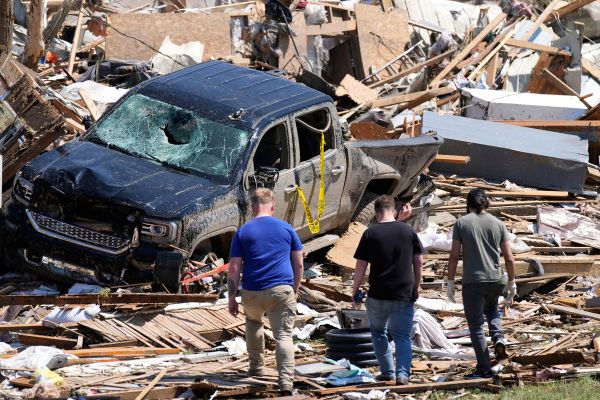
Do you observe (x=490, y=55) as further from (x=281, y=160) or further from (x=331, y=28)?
(x=281, y=160)

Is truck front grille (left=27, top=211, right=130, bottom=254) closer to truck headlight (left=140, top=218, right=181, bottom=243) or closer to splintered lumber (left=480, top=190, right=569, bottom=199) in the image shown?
truck headlight (left=140, top=218, right=181, bottom=243)

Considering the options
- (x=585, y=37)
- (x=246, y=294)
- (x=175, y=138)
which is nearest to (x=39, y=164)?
(x=175, y=138)

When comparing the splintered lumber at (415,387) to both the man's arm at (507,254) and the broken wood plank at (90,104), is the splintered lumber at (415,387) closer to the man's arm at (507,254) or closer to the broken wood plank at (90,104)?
the man's arm at (507,254)

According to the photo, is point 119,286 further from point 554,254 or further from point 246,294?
point 554,254

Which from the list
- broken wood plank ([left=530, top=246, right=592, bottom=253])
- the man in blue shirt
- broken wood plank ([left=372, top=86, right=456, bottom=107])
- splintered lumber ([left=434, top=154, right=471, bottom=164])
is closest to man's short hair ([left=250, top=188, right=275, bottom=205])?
the man in blue shirt

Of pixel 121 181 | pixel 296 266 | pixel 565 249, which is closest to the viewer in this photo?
pixel 296 266

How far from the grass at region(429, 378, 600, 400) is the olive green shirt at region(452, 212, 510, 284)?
906 millimetres

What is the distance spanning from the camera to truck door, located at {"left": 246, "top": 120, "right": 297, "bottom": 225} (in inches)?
475

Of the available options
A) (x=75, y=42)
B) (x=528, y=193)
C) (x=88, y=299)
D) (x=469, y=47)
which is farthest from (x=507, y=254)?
Answer: (x=469, y=47)

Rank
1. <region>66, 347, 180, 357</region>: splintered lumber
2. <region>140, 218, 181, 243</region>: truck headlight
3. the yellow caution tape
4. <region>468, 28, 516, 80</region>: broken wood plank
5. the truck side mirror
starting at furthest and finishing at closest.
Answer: <region>468, 28, 516, 80</region>: broken wood plank
the yellow caution tape
the truck side mirror
<region>140, 218, 181, 243</region>: truck headlight
<region>66, 347, 180, 357</region>: splintered lumber

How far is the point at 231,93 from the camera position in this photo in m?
12.5

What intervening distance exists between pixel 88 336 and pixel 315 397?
224 cm

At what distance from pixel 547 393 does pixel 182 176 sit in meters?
4.27

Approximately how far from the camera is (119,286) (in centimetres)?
1065
